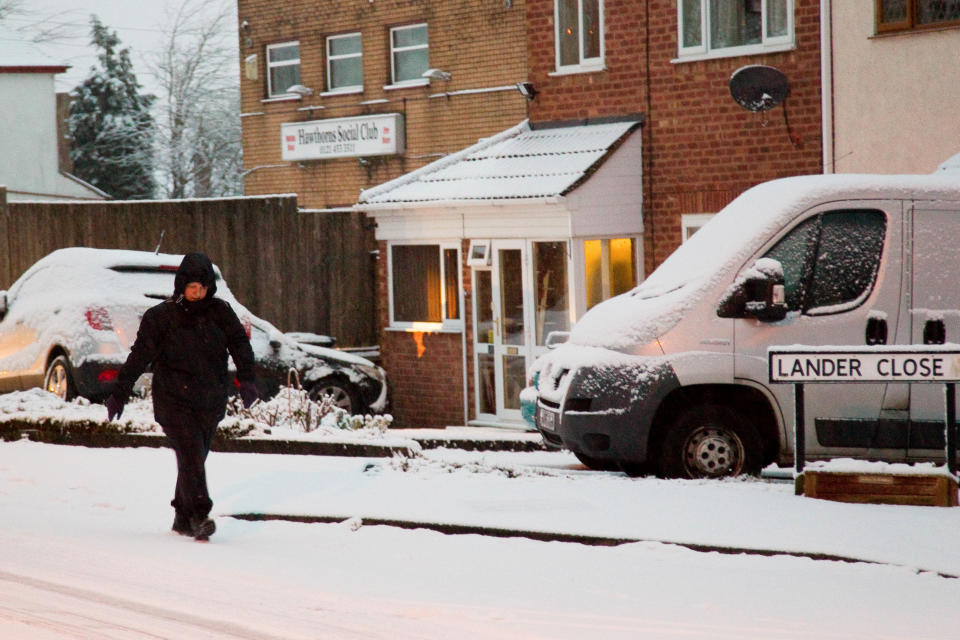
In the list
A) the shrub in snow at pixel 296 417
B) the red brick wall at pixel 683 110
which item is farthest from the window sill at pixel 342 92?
the shrub in snow at pixel 296 417

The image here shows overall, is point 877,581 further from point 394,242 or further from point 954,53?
point 394,242

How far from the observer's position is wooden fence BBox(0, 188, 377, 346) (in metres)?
20.1

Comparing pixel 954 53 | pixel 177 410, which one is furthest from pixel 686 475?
pixel 954 53

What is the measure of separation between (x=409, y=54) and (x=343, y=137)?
2.01 metres

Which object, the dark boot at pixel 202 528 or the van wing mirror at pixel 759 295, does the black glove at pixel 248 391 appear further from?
the van wing mirror at pixel 759 295

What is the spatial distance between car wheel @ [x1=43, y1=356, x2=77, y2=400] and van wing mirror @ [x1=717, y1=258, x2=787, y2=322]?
283 inches

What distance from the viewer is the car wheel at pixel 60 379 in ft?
46.6

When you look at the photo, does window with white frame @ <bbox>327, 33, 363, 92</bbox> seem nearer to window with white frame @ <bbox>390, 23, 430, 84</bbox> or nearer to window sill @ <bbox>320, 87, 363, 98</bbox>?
window sill @ <bbox>320, 87, 363, 98</bbox>

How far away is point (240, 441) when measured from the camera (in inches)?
456

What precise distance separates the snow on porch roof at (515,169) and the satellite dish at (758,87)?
1.77 m

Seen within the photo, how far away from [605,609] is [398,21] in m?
19.6

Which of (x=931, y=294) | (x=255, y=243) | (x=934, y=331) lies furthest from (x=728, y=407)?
(x=255, y=243)

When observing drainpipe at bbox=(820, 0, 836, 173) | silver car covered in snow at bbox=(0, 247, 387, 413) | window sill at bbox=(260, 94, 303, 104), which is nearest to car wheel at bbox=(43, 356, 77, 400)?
silver car covered in snow at bbox=(0, 247, 387, 413)

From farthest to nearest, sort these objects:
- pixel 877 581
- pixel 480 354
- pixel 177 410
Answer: pixel 480 354 < pixel 177 410 < pixel 877 581
